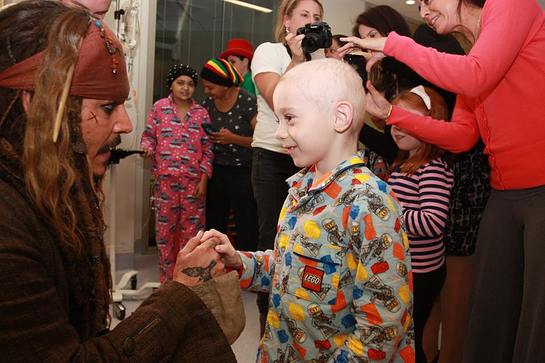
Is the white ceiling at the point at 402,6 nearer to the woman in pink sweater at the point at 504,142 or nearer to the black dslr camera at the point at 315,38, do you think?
the black dslr camera at the point at 315,38

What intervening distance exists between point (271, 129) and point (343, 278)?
117 cm

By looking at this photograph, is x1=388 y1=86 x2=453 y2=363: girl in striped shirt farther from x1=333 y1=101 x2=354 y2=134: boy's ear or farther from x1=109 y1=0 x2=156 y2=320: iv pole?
x1=109 y1=0 x2=156 y2=320: iv pole

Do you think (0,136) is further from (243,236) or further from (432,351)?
(243,236)

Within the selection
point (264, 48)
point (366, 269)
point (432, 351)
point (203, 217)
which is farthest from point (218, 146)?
point (366, 269)

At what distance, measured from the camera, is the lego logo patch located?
1.18 meters

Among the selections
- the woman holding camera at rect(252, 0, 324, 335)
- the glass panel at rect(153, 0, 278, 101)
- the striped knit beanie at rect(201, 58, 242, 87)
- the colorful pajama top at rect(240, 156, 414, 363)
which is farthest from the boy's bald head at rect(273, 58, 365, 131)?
the glass panel at rect(153, 0, 278, 101)

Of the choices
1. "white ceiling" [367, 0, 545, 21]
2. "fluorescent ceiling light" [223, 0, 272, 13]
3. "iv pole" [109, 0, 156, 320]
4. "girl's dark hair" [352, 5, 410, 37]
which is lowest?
"iv pole" [109, 0, 156, 320]

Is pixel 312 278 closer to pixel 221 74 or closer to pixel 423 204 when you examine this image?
pixel 423 204

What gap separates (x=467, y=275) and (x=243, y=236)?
1733 millimetres

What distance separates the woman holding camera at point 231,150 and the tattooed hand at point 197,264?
2.41 metres

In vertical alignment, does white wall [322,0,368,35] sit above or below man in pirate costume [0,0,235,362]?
above

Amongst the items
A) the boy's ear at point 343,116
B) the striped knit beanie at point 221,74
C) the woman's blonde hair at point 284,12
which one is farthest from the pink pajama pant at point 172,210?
the boy's ear at point 343,116

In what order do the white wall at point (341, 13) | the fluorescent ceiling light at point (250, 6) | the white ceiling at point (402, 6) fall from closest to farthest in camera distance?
the fluorescent ceiling light at point (250, 6) < the white wall at point (341, 13) < the white ceiling at point (402, 6)

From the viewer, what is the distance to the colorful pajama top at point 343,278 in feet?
3.63
